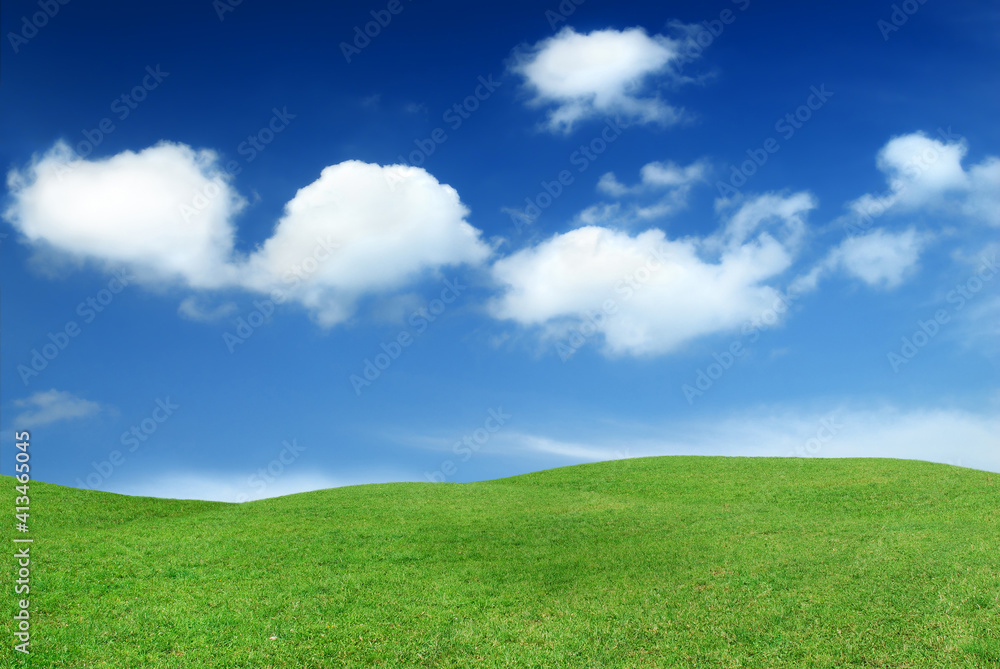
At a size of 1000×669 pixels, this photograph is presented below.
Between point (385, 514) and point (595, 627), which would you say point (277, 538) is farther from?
point (595, 627)

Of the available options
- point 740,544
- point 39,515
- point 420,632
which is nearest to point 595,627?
point 420,632

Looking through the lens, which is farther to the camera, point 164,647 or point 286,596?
point 286,596

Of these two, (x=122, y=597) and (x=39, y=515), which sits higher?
(x=39, y=515)

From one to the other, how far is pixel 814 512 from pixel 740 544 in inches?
374

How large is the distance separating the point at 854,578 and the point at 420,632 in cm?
1487

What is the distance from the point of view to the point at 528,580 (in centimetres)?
2498

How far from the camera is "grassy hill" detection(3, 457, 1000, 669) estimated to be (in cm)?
1805

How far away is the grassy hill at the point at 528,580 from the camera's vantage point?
59.2 ft

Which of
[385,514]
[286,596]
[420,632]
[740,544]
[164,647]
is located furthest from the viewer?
[385,514]

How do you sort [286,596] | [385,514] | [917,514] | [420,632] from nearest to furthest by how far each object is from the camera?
[420,632], [286,596], [917,514], [385,514]

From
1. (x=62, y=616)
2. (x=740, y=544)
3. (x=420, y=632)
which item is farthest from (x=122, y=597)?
(x=740, y=544)

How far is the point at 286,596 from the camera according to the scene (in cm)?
2253

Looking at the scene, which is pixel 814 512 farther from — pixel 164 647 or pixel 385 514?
pixel 164 647

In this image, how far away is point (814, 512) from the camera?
35750 mm
